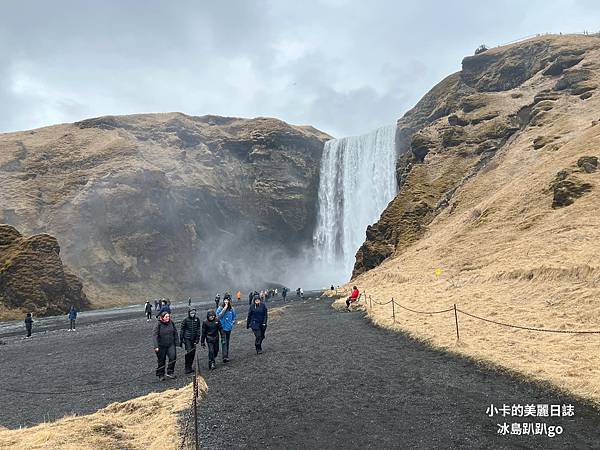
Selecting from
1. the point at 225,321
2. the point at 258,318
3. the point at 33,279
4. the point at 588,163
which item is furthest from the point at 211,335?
the point at 33,279

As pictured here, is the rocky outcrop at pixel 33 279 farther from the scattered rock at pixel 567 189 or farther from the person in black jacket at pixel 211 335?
the scattered rock at pixel 567 189

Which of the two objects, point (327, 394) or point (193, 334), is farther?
point (193, 334)

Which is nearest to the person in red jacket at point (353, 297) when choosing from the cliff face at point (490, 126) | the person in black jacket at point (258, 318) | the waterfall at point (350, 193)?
the cliff face at point (490, 126)

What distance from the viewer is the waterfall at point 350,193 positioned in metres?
70.0

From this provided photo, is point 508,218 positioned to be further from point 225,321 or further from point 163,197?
point 163,197

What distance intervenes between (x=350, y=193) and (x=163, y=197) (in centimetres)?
3345

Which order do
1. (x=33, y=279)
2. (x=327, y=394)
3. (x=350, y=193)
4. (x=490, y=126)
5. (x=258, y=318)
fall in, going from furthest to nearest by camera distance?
(x=350, y=193), (x=490, y=126), (x=33, y=279), (x=258, y=318), (x=327, y=394)

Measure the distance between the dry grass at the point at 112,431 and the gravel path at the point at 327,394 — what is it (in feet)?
2.34

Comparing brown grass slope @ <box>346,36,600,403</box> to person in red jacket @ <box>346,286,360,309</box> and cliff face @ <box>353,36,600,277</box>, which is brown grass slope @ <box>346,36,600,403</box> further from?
person in red jacket @ <box>346,286,360,309</box>

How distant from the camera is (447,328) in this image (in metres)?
17.0

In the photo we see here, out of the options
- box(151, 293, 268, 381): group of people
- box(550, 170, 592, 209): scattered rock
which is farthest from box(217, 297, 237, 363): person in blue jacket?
box(550, 170, 592, 209): scattered rock

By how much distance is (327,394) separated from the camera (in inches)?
416

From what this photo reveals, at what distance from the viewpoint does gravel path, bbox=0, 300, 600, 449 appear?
25.7ft

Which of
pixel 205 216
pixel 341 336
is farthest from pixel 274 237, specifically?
pixel 341 336
